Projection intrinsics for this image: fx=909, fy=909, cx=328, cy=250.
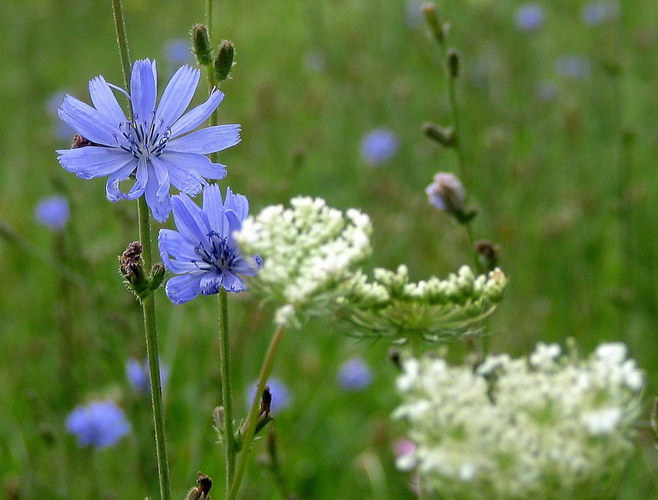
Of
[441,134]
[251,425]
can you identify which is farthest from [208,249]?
[441,134]

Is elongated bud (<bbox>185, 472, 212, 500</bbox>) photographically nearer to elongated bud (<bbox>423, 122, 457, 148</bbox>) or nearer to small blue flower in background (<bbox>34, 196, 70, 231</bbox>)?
elongated bud (<bbox>423, 122, 457, 148</bbox>)

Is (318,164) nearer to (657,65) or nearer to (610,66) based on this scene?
(657,65)

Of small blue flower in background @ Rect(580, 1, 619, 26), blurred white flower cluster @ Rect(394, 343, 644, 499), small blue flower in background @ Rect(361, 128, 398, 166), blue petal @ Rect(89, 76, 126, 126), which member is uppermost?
small blue flower in background @ Rect(580, 1, 619, 26)

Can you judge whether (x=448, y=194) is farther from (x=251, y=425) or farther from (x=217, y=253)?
(x=251, y=425)

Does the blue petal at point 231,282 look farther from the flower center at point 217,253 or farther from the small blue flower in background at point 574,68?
the small blue flower in background at point 574,68

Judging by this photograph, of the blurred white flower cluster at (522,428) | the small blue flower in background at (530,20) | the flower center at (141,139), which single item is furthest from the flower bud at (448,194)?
the small blue flower in background at (530,20)

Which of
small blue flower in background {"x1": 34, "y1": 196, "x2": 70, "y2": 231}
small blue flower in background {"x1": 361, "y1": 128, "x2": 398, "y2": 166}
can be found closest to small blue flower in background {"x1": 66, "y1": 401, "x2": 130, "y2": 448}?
small blue flower in background {"x1": 34, "y1": 196, "x2": 70, "y2": 231}

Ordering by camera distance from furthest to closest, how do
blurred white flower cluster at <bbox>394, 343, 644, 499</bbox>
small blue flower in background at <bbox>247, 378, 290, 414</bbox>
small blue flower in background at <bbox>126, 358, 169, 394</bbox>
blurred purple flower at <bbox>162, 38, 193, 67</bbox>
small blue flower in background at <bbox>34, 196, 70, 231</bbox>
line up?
blurred purple flower at <bbox>162, 38, 193, 67</bbox> < small blue flower in background at <bbox>34, 196, 70, 231</bbox> < small blue flower in background at <bbox>247, 378, 290, 414</bbox> < small blue flower in background at <bbox>126, 358, 169, 394</bbox> < blurred white flower cluster at <bbox>394, 343, 644, 499</bbox>
